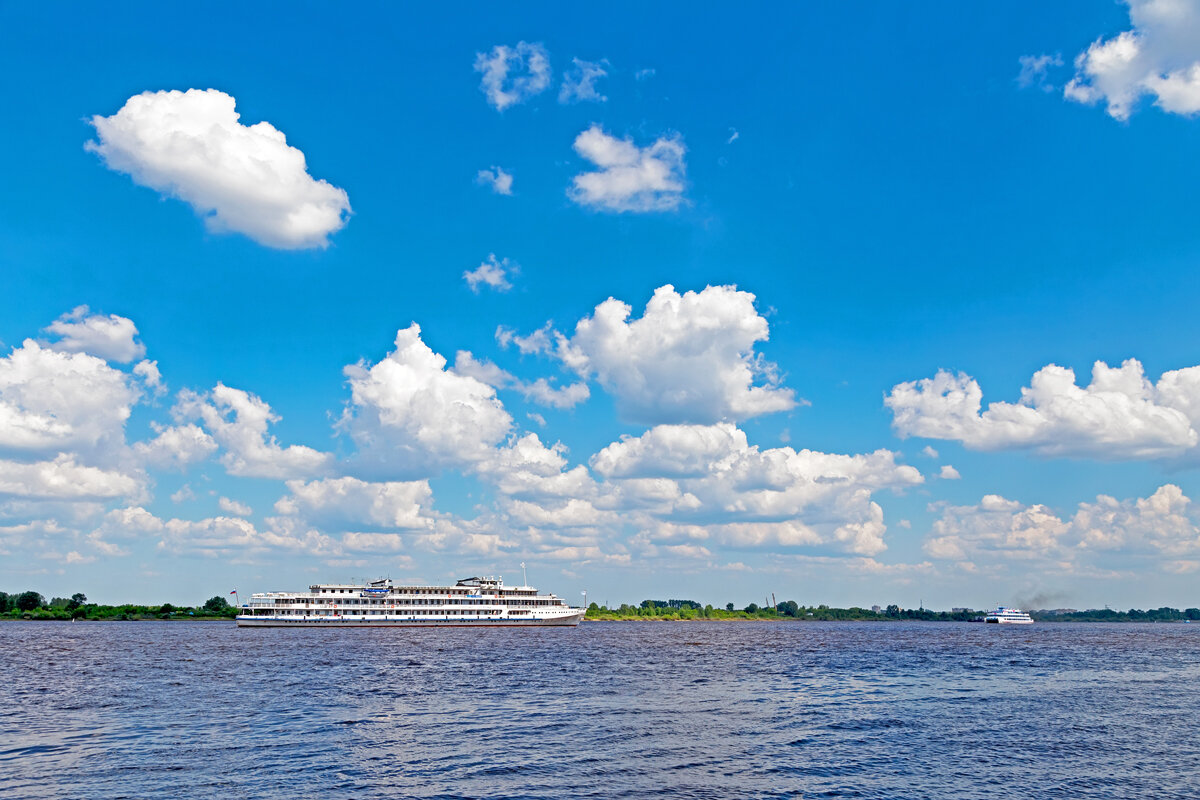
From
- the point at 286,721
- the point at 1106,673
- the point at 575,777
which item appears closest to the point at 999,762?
the point at 575,777

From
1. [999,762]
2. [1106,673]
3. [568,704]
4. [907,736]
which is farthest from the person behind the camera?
[1106,673]

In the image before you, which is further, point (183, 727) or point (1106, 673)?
point (1106, 673)

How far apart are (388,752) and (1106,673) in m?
88.5

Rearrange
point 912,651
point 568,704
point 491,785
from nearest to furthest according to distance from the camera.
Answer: point 491,785 → point 568,704 → point 912,651

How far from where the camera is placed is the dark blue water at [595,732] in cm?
3984

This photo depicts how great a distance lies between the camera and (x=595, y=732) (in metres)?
53.3

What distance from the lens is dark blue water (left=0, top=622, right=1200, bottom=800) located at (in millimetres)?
39844

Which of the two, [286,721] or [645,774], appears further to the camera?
[286,721]

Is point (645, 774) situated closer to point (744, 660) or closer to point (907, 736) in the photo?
point (907, 736)

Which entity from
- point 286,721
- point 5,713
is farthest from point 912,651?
point 5,713

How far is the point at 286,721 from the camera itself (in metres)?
57.6

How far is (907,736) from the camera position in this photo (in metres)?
53.3

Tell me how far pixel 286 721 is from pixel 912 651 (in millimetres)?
114649

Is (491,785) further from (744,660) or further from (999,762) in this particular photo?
(744,660)
